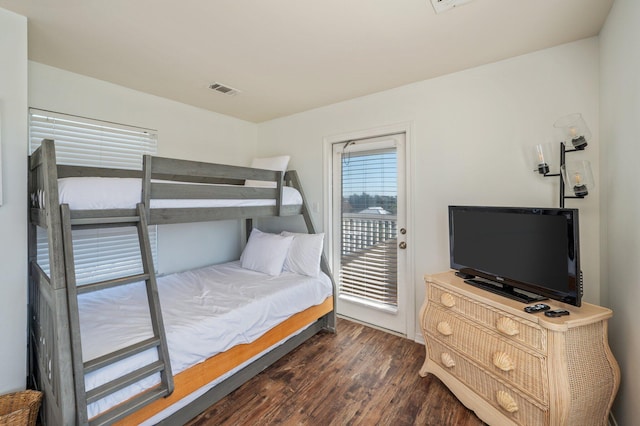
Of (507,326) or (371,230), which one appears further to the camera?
(371,230)

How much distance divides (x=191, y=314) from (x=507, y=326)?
6.41 feet

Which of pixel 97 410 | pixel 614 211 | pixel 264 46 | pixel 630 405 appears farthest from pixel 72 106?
pixel 630 405

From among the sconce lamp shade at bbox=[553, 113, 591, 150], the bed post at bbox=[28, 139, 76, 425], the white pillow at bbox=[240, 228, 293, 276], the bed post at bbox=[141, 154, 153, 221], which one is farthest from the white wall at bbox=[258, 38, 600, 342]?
the bed post at bbox=[28, 139, 76, 425]

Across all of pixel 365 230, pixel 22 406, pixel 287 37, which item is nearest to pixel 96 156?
pixel 22 406

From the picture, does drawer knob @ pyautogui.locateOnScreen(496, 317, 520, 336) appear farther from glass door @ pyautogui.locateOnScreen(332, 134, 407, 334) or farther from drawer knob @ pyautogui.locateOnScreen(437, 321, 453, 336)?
glass door @ pyautogui.locateOnScreen(332, 134, 407, 334)

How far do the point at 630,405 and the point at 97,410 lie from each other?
8.59 feet

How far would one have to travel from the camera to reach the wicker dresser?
137cm

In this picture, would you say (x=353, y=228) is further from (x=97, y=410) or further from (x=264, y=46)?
(x=97, y=410)

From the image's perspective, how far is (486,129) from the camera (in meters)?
2.33

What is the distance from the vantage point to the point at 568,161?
1.96 m

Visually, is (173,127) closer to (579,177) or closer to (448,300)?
(448,300)

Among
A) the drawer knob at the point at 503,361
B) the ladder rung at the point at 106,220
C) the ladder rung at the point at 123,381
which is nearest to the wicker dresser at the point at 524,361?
the drawer knob at the point at 503,361

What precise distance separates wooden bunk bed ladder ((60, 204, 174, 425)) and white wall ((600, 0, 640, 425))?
2386 mm

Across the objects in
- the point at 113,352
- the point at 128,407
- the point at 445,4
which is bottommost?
the point at 128,407
